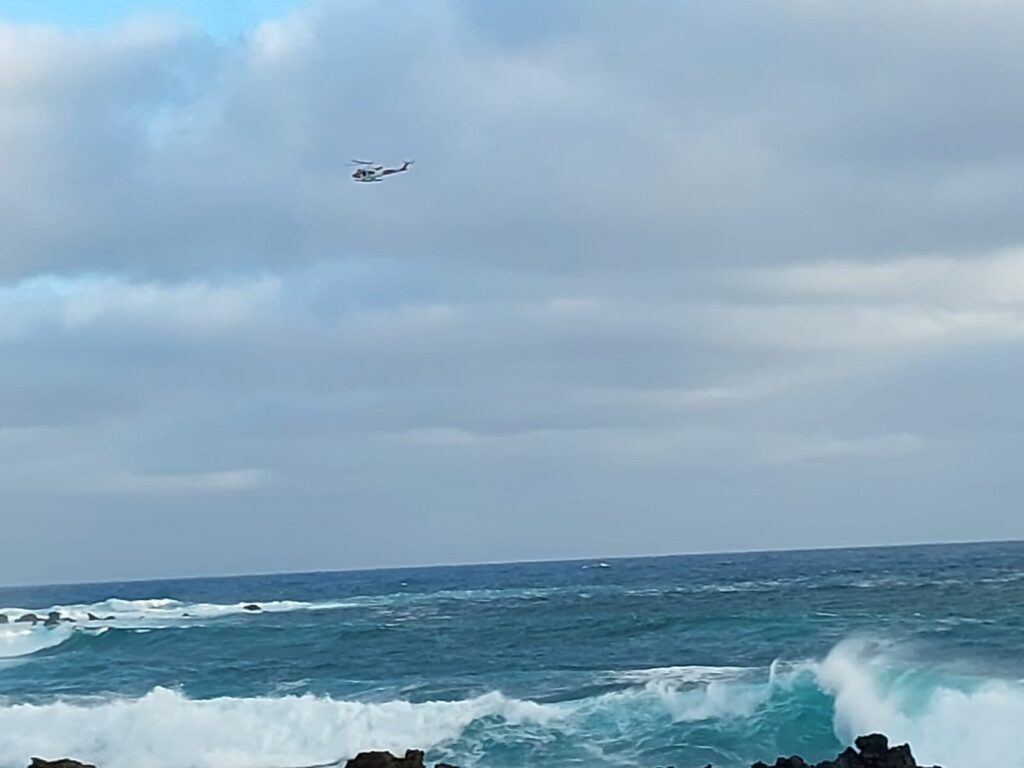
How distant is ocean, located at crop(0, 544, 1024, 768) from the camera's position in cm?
2530

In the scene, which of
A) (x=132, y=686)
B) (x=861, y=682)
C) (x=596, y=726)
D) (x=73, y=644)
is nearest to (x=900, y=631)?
(x=861, y=682)

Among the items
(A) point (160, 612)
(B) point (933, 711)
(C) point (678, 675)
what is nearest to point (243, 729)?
(C) point (678, 675)

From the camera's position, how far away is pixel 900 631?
34.9m

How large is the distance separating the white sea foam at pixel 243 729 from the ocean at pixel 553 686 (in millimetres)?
51

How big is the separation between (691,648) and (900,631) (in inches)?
184

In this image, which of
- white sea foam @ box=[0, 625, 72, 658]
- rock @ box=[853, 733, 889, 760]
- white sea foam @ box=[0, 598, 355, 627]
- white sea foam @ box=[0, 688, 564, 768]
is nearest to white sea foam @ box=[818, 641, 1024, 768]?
white sea foam @ box=[0, 688, 564, 768]

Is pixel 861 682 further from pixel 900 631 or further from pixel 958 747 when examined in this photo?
pixel 900 631

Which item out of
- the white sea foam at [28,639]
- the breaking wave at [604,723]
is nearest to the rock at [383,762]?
the breaking wave at [604,723]

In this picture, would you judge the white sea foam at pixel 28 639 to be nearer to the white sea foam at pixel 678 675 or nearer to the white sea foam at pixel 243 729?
the white sea foam at pixel 243 729

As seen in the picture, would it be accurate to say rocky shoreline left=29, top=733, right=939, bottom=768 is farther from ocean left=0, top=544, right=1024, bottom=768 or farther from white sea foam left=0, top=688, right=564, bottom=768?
white sea foam left=0, top=688, right=564, bottom=768

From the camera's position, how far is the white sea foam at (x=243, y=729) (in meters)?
26.6

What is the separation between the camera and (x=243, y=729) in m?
28.1

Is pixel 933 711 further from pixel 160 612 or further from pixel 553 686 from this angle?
pixel 160 612

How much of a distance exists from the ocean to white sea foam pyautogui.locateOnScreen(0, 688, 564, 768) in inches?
2.0
